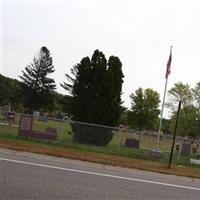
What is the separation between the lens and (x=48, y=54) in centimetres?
10188

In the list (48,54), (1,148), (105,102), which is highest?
(48,54)

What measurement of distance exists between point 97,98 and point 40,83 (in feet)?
236

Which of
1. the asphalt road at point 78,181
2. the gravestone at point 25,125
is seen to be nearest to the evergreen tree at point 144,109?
the gravestone at point 25,125

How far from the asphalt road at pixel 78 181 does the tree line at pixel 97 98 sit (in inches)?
347

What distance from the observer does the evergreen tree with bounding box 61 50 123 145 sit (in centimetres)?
2903

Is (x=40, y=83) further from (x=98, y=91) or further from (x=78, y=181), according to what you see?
(x=78, y=181)

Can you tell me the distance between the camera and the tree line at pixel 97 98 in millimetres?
29078

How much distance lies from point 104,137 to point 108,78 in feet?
24.5

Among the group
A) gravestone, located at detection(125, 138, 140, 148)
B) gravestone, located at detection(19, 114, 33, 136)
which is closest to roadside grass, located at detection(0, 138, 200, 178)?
gravestone, located at detection(19, 114, 33, 136)

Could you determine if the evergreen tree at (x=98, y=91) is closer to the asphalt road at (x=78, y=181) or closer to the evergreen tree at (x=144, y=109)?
the asphalt road at (x=78, y=181)

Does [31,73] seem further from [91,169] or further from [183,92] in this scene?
[91,169]

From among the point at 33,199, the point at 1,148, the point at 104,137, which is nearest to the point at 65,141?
the point at 104,137

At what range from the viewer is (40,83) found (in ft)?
328

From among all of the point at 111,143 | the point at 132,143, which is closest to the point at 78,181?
the point at 111,143
